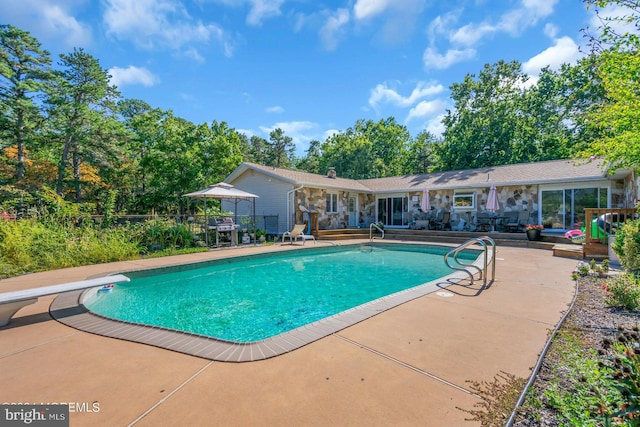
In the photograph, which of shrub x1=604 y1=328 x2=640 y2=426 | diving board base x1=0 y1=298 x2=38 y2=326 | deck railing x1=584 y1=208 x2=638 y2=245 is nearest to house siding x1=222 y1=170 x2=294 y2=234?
diving board base x1=0 y1=298 x2=38 y2=326

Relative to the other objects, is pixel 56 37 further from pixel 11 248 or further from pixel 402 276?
pixel 402 276

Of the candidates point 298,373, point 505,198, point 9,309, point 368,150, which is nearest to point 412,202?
point 505,198

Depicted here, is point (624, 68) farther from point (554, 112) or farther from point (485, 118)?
point (554, 112)

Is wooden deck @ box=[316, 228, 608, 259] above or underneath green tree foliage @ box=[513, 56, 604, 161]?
underneath

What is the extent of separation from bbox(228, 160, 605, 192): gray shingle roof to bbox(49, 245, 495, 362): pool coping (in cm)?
1096

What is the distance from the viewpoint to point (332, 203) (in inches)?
669

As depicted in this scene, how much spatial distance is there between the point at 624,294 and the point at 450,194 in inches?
490

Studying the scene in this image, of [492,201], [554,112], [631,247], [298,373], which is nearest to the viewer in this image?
[298,373]

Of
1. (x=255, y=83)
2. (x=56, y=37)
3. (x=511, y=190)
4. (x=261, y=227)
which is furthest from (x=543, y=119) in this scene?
(x=56, y=37)

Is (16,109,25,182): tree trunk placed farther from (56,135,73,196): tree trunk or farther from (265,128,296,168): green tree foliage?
(265,128,296,168): green tree foliage

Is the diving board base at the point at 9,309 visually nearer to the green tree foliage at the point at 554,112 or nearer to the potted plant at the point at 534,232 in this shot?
the potted plant at the point at 534,232

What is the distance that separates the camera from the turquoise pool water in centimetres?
471

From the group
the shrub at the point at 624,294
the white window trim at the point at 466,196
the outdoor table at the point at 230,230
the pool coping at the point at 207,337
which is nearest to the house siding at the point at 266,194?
the outdoor table at the point at 230,230

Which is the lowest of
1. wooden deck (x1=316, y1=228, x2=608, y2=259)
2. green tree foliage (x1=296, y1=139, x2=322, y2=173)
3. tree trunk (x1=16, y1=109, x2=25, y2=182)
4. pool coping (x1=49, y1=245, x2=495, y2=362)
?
pool coping (x1=49, y1=245, x2=495, y2=362)
